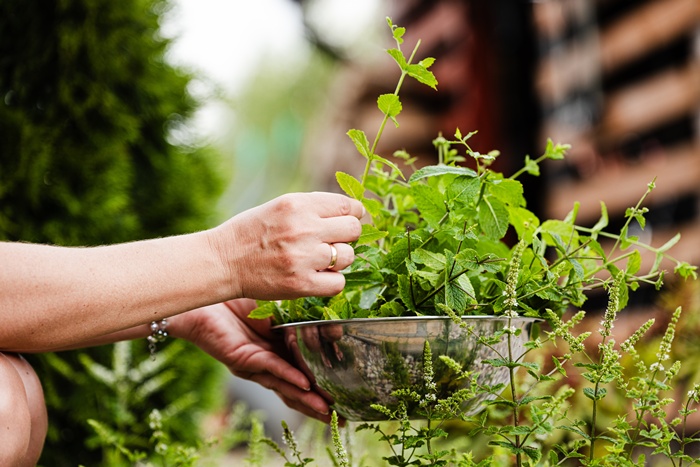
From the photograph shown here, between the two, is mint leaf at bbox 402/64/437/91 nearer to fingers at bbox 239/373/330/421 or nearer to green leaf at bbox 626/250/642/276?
green leaf at bbox 626/250/642/276

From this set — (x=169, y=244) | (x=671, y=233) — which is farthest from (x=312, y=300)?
(x=671, y=233)

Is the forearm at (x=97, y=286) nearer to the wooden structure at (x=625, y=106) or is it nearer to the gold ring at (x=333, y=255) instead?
the gold ring at (x=333, y=255)

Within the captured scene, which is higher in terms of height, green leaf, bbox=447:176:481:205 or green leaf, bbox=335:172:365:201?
green leaf, bbox=335:172:365:201

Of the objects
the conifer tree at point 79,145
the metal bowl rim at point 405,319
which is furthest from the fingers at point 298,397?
the conifer tree at point 79,145

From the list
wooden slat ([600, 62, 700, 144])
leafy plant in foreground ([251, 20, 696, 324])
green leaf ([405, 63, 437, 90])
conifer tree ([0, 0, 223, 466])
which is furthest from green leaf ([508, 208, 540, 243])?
wooden slat ([600, 62, 700, 144])

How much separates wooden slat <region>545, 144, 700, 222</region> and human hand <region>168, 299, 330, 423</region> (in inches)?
78.2

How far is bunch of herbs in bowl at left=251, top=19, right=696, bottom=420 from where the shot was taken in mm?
1023

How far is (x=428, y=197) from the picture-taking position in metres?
1.11

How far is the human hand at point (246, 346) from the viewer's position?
52.6 inches

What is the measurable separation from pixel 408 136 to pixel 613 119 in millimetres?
1159

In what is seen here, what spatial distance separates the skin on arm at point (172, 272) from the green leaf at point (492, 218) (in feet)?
0.63

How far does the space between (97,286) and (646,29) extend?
9.88 ft

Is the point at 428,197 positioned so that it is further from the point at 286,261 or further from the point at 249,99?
the point at 249,99

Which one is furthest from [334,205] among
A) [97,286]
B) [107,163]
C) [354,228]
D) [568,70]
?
[568,70]
